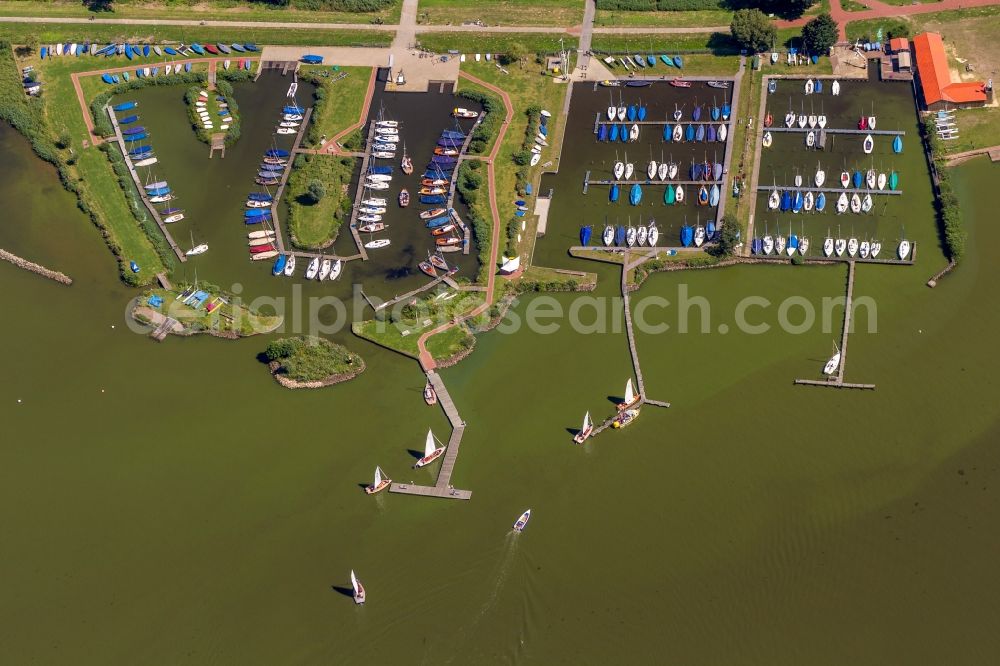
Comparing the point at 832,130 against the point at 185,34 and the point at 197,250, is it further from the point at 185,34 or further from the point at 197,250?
the point at 185,34

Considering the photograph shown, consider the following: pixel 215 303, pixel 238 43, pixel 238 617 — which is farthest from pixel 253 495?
pixel 238 43

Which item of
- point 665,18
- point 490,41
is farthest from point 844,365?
point 490,41

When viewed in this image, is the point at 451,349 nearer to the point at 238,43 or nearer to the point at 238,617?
the point at 238,617

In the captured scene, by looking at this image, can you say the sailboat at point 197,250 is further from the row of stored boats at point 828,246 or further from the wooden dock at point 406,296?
the row of stored boats at point 828,246

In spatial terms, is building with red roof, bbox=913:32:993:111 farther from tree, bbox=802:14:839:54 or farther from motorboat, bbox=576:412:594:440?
motorboat, bbox=576:412:594:440

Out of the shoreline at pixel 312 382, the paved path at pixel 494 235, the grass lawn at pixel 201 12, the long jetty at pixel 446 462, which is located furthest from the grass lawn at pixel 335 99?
the long jetty at pixel 446 462
